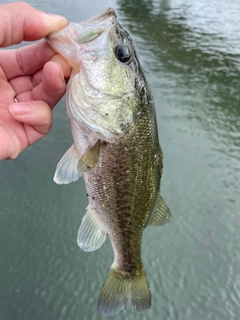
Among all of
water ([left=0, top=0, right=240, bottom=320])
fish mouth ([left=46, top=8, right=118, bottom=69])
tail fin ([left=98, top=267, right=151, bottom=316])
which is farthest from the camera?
water ([left=0, top=0, right=240, bottom=320])

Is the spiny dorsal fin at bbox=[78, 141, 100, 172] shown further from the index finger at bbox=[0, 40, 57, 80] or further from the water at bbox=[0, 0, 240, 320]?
the water at bbox=[0, 0, 240, 320]

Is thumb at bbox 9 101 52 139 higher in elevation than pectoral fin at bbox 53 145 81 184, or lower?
higher

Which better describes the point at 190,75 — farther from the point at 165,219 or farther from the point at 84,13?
the point at 165,219

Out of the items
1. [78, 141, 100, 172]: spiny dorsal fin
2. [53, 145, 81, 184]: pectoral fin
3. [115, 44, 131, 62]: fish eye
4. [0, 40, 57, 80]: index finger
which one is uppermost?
[115, 44, 131, 62]: fish eye

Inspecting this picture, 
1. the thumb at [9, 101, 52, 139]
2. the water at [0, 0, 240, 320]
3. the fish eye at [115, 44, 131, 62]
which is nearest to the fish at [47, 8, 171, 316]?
the fish eye at [115, 44, 131, 62]

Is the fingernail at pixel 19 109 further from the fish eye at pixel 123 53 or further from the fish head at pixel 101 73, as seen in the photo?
the fish eye at pixel 123 53

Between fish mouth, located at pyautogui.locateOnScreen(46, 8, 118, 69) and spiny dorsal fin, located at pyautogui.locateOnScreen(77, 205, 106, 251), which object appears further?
spiny dorsal fin, located at pyautogui.locateOnScreen(77, 205, 106, 251)

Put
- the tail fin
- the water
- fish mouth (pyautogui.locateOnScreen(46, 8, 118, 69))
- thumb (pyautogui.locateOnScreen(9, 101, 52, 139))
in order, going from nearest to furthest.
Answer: fish mouth (pyautogui.locateOnScreen(46, 8, 118, 69)), thumb (pyautogui.locateOnScreen(9, 101, 52, 139)), the tail fin, the water

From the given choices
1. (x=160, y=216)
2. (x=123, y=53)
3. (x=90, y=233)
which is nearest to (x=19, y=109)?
(x=123, y=53)
